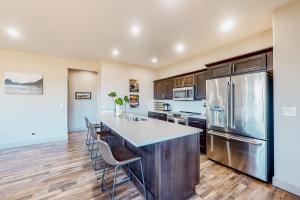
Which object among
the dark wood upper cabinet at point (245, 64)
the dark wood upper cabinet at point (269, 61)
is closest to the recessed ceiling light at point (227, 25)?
the dark wood upper cabinet at point (245, 64)

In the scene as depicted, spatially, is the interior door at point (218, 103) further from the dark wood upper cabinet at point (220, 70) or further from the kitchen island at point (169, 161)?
A: the kitchen island at point (169, 161)

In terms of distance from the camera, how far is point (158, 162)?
5.86ft

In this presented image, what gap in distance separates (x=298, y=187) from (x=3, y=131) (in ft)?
21.7

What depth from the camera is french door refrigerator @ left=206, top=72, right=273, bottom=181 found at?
7.88 feet

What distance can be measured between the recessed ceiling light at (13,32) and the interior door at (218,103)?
4.26m

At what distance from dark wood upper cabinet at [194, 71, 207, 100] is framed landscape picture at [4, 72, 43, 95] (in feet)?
15.9

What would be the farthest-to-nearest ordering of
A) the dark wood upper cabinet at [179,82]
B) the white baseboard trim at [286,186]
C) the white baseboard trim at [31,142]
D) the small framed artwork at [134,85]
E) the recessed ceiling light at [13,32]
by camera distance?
the small framed artwork at [134,85] < the dark wood upper cabinet at [179,82] < the white baseboard trim at [31,142] < the recessed ceiling light at [13,32] < the white baseboard trim at [286,186]

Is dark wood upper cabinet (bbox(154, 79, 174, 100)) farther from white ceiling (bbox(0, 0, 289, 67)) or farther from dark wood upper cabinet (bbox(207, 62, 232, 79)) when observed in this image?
dark wood upper cabinet (bbox(207, 62, 232, 79))

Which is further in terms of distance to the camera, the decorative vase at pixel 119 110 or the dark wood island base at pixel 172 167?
the decorative vase at pixel 119 110

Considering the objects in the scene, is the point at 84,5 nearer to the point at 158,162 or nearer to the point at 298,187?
the point at 158,162

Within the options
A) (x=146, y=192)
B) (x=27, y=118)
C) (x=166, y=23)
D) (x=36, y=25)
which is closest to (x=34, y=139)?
(x=27, y=118)

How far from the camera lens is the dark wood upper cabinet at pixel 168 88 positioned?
5.31 m

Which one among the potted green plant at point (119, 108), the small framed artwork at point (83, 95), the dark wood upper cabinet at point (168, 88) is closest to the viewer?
the potted green plant at point (119, 108)

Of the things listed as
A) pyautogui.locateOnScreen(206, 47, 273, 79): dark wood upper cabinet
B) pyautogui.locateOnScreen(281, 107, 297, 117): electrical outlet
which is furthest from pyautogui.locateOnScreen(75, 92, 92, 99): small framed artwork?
pyautogui.locateOnScreen(281, 107, 297, 117): electrical outlet
